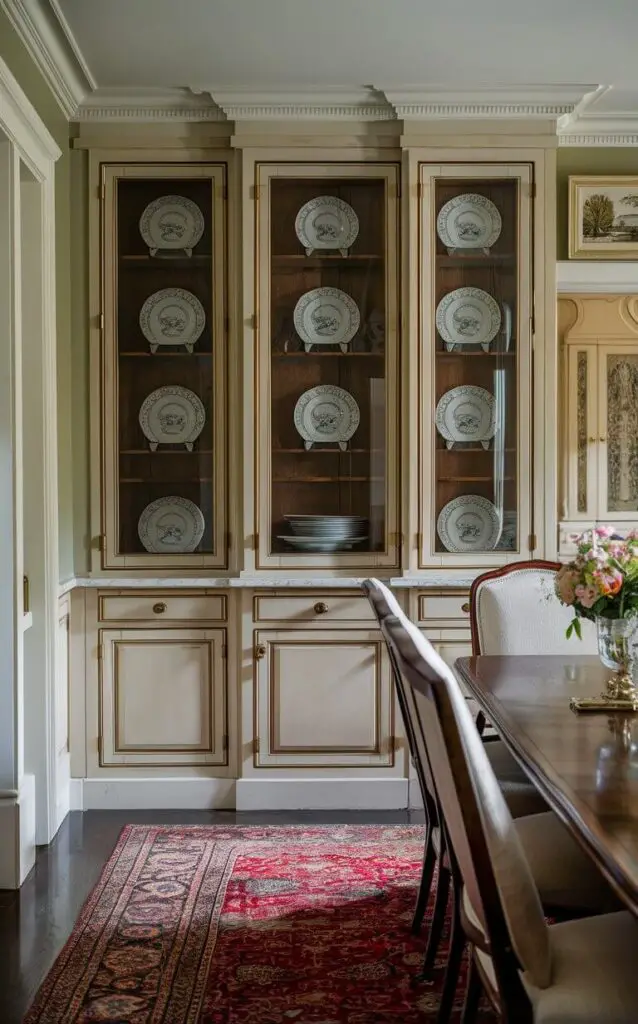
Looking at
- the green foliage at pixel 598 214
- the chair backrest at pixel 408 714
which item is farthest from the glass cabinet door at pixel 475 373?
the chair backrest at pixel 408 714

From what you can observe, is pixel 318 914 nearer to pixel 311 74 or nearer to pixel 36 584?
pixel 36 584

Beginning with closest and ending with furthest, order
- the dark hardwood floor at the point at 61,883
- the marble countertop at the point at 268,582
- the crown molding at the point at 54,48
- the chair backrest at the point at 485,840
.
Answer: the chair backrest at the point at 485,840 → the dark hardwood floor at the point at 61,883 → the crown molding at the point at 54,48 → the marble countertop at the point at 268,582

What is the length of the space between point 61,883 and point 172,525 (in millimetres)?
1386

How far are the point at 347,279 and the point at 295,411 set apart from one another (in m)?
0.56

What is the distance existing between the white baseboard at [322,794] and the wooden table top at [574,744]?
1.00 metres

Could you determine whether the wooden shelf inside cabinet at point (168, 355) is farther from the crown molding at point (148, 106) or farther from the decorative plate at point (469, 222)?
the decorative plate at point (469, 222)

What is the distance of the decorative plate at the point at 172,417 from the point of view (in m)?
3.82

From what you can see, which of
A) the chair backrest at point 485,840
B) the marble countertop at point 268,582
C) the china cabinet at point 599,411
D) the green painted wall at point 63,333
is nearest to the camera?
the chair backrest at point 485,840

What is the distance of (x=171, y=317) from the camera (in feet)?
12.5

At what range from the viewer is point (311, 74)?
3531 mm

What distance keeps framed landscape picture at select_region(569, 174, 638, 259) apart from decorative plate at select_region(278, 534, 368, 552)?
4.86 ft

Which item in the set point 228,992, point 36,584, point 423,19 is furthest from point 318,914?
point 423,19

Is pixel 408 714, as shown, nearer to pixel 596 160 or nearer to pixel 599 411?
pixel 596 160

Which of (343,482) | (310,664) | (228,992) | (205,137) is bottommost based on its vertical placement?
(228,992)
